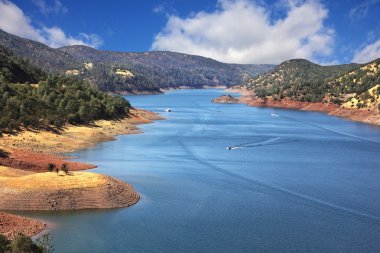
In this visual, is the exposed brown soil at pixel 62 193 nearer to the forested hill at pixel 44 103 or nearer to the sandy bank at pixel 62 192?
the sandy bank at pixel 62 192

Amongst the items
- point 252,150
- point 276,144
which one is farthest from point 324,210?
point 276,144

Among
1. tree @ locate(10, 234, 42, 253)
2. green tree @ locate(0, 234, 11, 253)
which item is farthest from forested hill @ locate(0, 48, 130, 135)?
tree @ locate(10, 234, 42, 253)

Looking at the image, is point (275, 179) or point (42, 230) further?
→ point (275, 179)

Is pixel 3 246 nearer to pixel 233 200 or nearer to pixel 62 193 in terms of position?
pixel 62 193

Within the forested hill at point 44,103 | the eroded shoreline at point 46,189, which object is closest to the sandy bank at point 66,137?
the forested hill at point 44,103

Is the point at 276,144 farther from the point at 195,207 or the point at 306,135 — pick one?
the point at 195,207

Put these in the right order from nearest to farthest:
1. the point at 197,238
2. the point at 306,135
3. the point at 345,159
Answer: the point at 197,238 → the point at 345,159 → the point at 306,135

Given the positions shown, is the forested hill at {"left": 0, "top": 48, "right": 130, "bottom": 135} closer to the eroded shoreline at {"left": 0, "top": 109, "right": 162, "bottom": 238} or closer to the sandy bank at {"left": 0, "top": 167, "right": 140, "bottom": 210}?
the eroded shoreline at {"left": 0, "top": 109, "right": 162, "bottom": 238}

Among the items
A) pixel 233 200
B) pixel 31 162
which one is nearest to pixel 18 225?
pixel 233 200

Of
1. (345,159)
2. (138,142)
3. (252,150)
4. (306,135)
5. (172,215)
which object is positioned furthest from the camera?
(306,135)
